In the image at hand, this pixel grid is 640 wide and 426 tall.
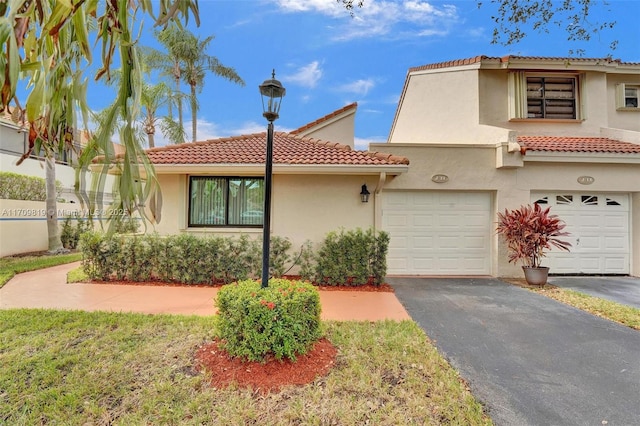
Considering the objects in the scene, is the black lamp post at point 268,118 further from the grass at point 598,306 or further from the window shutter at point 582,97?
the window shutter at point 582,97

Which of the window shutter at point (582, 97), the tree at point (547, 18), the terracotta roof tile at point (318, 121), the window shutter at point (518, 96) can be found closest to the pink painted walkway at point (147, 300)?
the tree at point (547, 18)

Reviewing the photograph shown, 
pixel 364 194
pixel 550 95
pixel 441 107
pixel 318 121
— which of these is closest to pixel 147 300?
pixel 364 194

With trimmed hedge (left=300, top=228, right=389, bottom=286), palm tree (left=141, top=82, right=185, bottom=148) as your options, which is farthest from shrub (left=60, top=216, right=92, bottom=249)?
trimmed hedge (left=300, top=228, right=389, bottom=286)

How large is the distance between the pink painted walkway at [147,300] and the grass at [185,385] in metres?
1.02

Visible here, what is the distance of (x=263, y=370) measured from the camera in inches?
138

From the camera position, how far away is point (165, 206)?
873 centimetres

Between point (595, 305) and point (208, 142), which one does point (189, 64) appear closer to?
point (208, 142)

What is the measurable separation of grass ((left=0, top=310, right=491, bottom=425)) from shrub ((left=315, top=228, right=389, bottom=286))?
307 centimetres

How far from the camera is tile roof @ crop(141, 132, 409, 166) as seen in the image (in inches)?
319

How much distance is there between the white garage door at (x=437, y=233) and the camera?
9.28 meters

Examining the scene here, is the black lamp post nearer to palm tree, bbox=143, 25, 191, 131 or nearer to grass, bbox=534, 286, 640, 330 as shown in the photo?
grass, bbox=534, 286, 640, 330

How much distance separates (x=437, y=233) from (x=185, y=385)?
7922mm

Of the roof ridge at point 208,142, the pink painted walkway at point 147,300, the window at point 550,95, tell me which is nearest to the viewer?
the pink painted walkway at point 147,300

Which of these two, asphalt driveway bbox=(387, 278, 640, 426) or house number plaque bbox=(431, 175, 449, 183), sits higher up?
house number plaque bbox=(431, 175, 449, 183)
